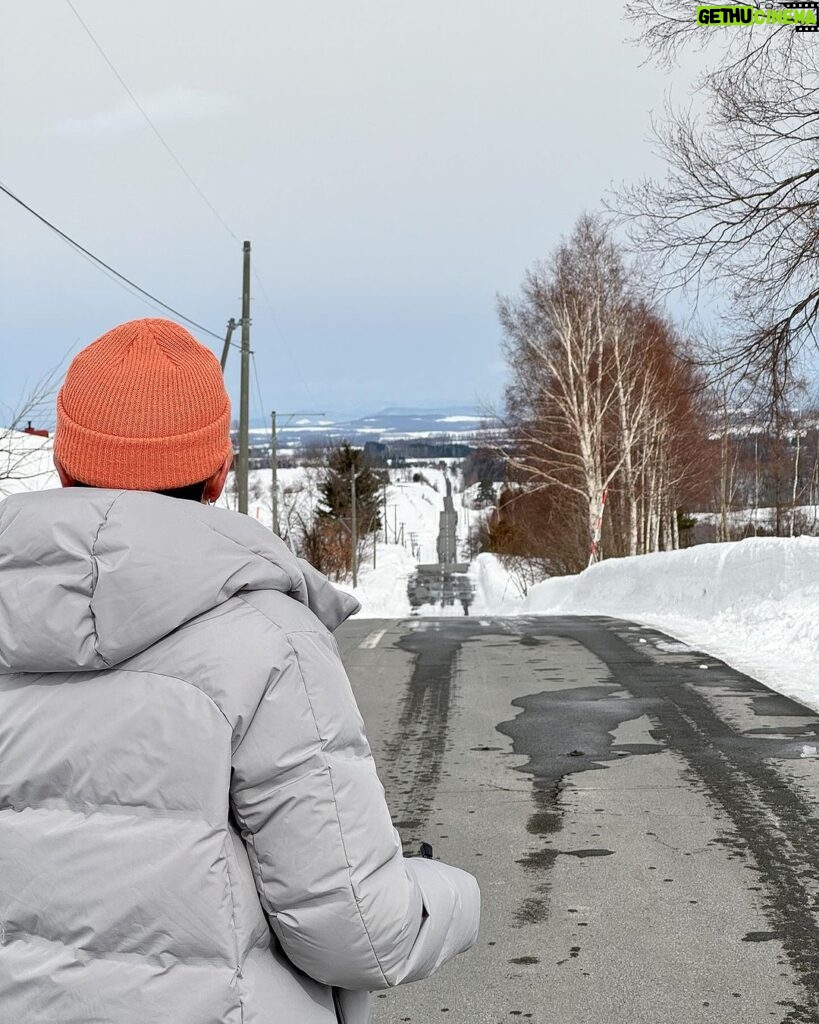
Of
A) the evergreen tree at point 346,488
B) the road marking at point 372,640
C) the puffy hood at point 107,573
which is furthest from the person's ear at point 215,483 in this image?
the evergreen tree at point 346,488

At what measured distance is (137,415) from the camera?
1.78 meters

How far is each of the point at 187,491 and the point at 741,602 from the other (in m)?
15.7

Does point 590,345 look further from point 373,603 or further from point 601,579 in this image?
point 373,603

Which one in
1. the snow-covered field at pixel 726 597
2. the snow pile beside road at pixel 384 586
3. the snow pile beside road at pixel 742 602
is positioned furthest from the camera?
the snow pile beside road at pixel 384 586

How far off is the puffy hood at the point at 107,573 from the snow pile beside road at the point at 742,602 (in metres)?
8.22

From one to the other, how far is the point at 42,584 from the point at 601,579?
25488mm

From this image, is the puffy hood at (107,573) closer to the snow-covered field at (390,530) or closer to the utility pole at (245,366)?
the snow-covered field at (390,530)

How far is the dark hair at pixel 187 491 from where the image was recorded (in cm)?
184

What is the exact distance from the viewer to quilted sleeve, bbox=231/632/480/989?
5.37ft

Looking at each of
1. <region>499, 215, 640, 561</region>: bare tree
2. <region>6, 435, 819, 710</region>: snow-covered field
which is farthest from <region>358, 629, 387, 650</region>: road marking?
<region>499, 215, 640, 561</region>: bare tree

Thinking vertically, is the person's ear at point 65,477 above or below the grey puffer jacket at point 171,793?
above

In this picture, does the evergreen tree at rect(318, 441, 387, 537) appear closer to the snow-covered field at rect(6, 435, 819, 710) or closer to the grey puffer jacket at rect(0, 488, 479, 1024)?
the snow-covered field at rect(6, 435, 819, 710)

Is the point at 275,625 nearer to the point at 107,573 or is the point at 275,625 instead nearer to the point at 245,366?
the point at 107,573

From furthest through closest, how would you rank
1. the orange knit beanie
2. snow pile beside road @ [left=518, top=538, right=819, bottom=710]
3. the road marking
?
the road marking
snow pile beside road @ [left=518, top=538, right=819, bottom=710]
the orange knit beanie
